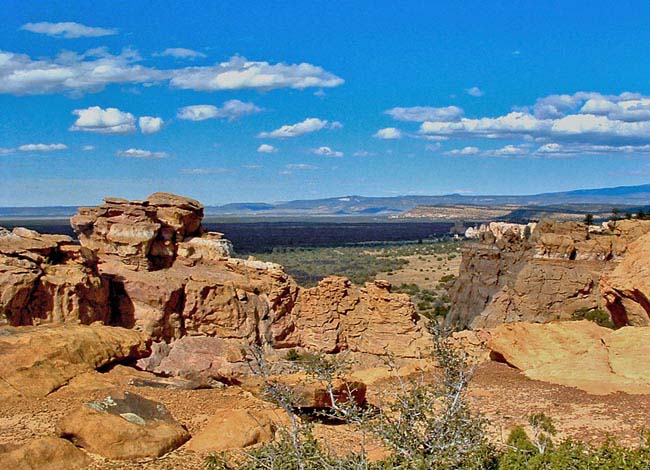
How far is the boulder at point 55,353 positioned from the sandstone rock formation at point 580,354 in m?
9.02

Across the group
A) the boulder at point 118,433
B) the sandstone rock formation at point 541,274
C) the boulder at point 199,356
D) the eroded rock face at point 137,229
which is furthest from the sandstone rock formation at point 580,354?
the sandstone rock formation at point 541,274

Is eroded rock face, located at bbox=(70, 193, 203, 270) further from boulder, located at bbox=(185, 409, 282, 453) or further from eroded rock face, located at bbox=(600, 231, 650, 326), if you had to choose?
eroded rock face, located at bbox=(600, 231, 650, 326)

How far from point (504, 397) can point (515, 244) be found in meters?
26.0

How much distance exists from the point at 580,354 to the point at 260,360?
10.7 metres

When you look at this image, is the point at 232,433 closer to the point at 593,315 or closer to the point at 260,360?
the point at 260,360

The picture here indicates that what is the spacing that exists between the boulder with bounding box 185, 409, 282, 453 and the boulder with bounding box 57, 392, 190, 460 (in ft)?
1.05

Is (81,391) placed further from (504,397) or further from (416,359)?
(416,359)

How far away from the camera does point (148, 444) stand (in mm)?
8945

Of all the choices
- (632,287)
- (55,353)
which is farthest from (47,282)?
(632,287)

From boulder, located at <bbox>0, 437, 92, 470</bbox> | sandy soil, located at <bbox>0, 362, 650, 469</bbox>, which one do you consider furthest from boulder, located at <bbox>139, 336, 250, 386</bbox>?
boulder, located at <bbox>0, 437, 92, 470</bbox>

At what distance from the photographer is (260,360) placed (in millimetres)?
8453

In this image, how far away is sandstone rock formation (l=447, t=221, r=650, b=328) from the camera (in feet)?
104

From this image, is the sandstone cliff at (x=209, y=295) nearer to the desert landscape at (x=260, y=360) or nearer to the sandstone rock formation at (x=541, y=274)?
the desert landscape at (x=260, y=360)

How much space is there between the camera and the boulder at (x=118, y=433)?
8688 millimetres
